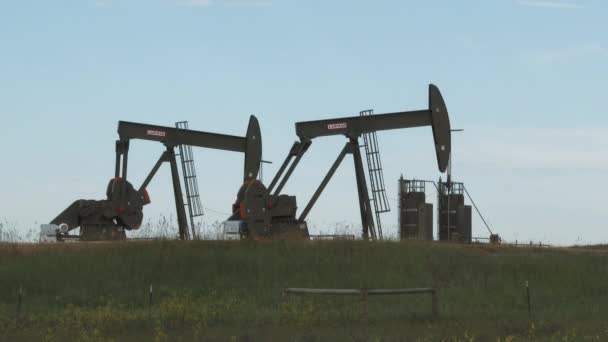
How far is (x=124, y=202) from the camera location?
30.1 metres

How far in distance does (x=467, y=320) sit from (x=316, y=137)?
1382 centimetres

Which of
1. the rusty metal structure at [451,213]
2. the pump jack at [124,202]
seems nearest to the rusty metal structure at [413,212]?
the rusty metal structure at [451,213]

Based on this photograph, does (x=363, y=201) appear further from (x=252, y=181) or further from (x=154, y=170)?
(x=154, y=170)

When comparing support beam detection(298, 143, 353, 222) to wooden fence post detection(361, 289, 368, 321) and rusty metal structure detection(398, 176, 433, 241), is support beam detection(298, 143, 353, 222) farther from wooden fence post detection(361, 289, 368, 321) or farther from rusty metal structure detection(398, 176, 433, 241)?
wooden fence post detection(361, 289, 368, 321)

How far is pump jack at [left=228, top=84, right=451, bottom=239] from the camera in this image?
88.7 ft

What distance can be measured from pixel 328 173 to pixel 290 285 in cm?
846

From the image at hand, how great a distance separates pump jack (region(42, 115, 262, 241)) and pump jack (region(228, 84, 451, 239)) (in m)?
2.30

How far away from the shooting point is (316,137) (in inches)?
1113

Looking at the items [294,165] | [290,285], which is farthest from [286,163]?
[290,285]

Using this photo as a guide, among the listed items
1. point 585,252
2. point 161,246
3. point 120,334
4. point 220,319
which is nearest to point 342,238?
point 161,246

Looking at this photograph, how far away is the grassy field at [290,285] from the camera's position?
46.8 feet

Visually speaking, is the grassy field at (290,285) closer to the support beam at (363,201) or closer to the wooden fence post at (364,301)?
the wooden fence post at (364,301)

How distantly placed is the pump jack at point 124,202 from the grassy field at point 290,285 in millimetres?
5844

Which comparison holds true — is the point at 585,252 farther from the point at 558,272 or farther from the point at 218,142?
the point at 218,142
